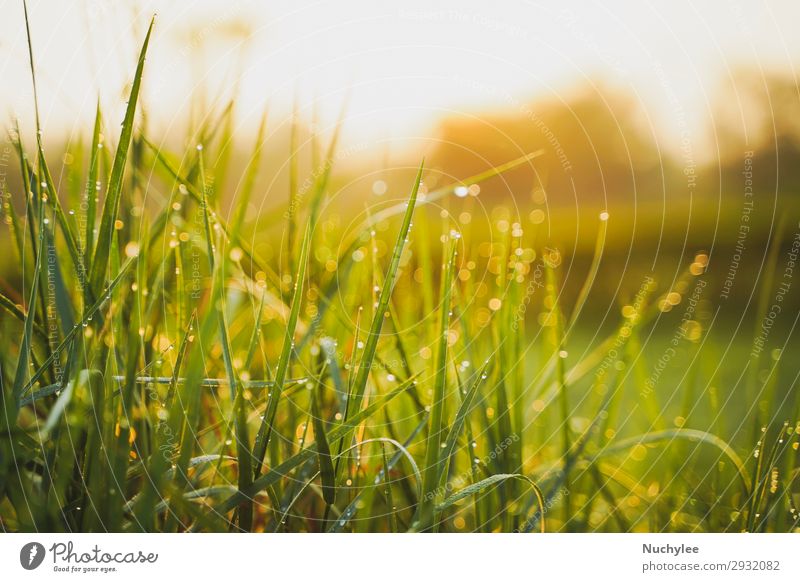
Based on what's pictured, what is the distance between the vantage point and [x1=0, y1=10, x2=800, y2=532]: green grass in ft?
1.05

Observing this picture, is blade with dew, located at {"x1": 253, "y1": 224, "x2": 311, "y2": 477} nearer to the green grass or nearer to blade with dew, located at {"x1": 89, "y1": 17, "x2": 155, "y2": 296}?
the green grass

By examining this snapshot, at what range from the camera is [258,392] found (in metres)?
0.41

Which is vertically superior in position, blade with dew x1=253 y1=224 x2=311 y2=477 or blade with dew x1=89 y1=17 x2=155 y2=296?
blade with dew x1=89 y1=17 x2=155 y2=296

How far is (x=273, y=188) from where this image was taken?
19.0 inches

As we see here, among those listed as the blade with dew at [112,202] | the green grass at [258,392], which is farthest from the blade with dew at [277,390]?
the blade with dew at [112,202]

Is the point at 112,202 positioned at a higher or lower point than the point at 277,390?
higher

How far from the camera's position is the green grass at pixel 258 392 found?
32 cm

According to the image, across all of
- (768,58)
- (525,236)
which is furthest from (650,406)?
(768,58)
